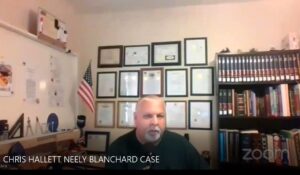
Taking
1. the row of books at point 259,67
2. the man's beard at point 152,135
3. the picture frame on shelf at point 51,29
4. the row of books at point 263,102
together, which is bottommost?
the man's beard at point 152,135

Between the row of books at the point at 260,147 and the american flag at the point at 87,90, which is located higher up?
the american flag at the point at 87,90

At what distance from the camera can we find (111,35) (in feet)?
7.06

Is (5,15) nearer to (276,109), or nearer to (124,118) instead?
(124,118)

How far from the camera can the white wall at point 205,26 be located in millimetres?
1951

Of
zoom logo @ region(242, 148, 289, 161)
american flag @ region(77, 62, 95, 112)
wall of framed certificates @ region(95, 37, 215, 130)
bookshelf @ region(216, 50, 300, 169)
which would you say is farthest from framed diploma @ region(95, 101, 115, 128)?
zoom logo @ region(242, 148, 289, 161)

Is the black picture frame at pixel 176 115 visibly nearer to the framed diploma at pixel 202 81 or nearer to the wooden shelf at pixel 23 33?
the framed diploma at pixel 202 81

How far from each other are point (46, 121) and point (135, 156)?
1.11m

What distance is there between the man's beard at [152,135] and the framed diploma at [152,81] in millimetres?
1103

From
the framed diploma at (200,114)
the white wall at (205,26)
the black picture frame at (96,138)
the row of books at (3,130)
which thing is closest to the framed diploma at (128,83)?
the white wall at (205,26)

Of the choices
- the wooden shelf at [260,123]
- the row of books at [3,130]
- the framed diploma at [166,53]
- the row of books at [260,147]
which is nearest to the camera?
the row of books at [3,130]

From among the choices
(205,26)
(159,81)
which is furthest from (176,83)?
(205,26)

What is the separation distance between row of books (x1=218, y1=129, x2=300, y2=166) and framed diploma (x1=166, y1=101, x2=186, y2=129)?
1.18 ft

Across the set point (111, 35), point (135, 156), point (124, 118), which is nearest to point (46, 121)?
point (124, 118)

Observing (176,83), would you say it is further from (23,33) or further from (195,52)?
(23,33)
